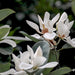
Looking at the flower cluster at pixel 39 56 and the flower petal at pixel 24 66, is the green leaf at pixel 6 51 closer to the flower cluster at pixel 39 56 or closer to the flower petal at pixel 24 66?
the flower cluster at pixel 39 56

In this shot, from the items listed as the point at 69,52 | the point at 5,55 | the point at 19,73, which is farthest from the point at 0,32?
the point at 69,52

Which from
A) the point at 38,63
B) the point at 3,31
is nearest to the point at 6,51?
the point at 3,31

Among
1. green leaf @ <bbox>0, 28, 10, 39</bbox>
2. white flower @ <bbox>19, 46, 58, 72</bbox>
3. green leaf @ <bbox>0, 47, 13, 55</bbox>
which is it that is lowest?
white flower @ <bbox>19, 46, 58, 72</bbox>

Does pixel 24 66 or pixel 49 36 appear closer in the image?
pixel 24 66

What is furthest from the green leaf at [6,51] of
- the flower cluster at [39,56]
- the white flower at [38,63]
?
the white flower at [38,63]

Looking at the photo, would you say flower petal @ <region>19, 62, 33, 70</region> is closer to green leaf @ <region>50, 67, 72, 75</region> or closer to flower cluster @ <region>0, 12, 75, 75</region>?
flower cluster @ <region>0, 12, 75, 75</region>

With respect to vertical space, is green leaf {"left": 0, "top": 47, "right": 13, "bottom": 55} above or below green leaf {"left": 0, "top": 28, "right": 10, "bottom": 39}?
below

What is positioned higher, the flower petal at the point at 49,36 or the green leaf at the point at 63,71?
the flower petal at the point at 49,36

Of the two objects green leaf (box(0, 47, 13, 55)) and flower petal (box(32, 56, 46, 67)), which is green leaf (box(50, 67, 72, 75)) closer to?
flower petal (box(32, 56, 46, 67))

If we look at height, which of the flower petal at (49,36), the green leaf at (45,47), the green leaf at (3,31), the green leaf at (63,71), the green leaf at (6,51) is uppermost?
the green leaf at (3,31)

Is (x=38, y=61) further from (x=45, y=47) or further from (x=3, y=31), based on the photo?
(x=3, y=31)

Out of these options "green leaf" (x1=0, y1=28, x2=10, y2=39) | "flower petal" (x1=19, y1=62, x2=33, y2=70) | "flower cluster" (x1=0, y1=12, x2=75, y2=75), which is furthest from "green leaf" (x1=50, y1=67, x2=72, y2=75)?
"green leaf" (x1=0, y1=28, x2=10, y2=39)

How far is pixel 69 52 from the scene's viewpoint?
4.05 feet

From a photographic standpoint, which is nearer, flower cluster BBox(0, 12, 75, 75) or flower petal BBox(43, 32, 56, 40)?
flower cluster BBox(0, 12, 75, 75)
